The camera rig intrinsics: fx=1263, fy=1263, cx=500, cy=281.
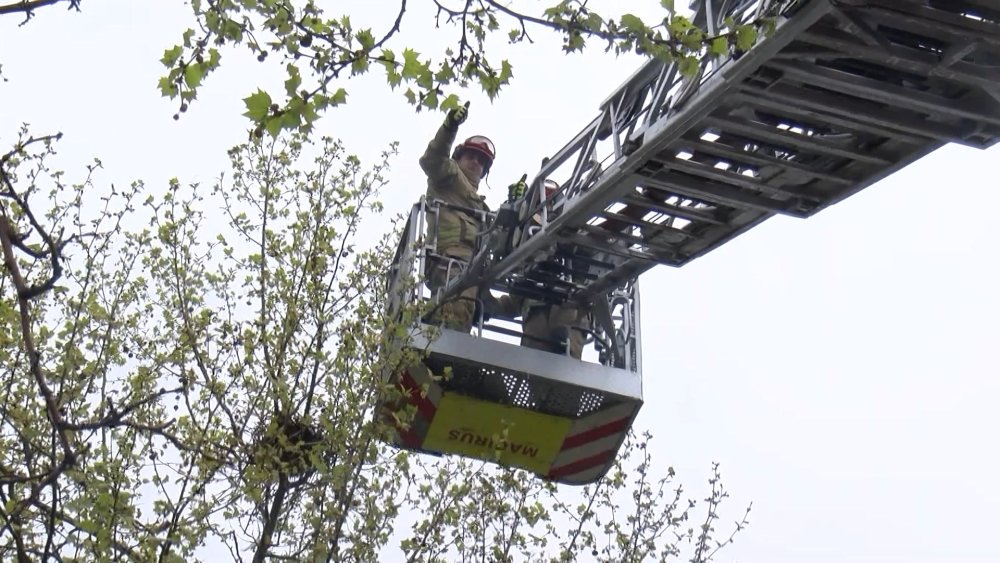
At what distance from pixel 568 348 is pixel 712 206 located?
1.88m

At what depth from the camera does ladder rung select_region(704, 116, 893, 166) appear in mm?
6457

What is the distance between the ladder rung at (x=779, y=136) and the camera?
6.46 metres

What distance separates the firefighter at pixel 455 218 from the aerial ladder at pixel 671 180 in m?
0.12

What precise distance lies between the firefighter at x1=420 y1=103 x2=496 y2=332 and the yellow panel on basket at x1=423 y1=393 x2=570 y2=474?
1.95ft

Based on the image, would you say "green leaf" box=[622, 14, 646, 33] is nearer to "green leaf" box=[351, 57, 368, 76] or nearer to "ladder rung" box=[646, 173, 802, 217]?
"green leaf" box=[351, 57, 368, 76]

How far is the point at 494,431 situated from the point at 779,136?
136 inches

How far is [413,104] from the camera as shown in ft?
15.3

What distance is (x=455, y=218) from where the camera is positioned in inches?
382

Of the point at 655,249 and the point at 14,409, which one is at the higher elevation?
the point at 655,249

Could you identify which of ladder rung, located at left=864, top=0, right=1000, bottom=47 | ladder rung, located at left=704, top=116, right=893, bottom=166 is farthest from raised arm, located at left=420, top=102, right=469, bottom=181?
ladder rung, located at left=864, top=0, right=1000, bottom=47

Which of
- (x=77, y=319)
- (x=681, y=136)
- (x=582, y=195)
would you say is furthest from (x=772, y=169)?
(x=77, y=319)

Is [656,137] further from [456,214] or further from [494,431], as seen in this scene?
[456,214]

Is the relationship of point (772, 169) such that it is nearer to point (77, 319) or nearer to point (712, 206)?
point (712, 206)

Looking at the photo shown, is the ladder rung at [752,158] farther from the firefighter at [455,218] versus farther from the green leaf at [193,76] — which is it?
the green leaf at [193,76]
